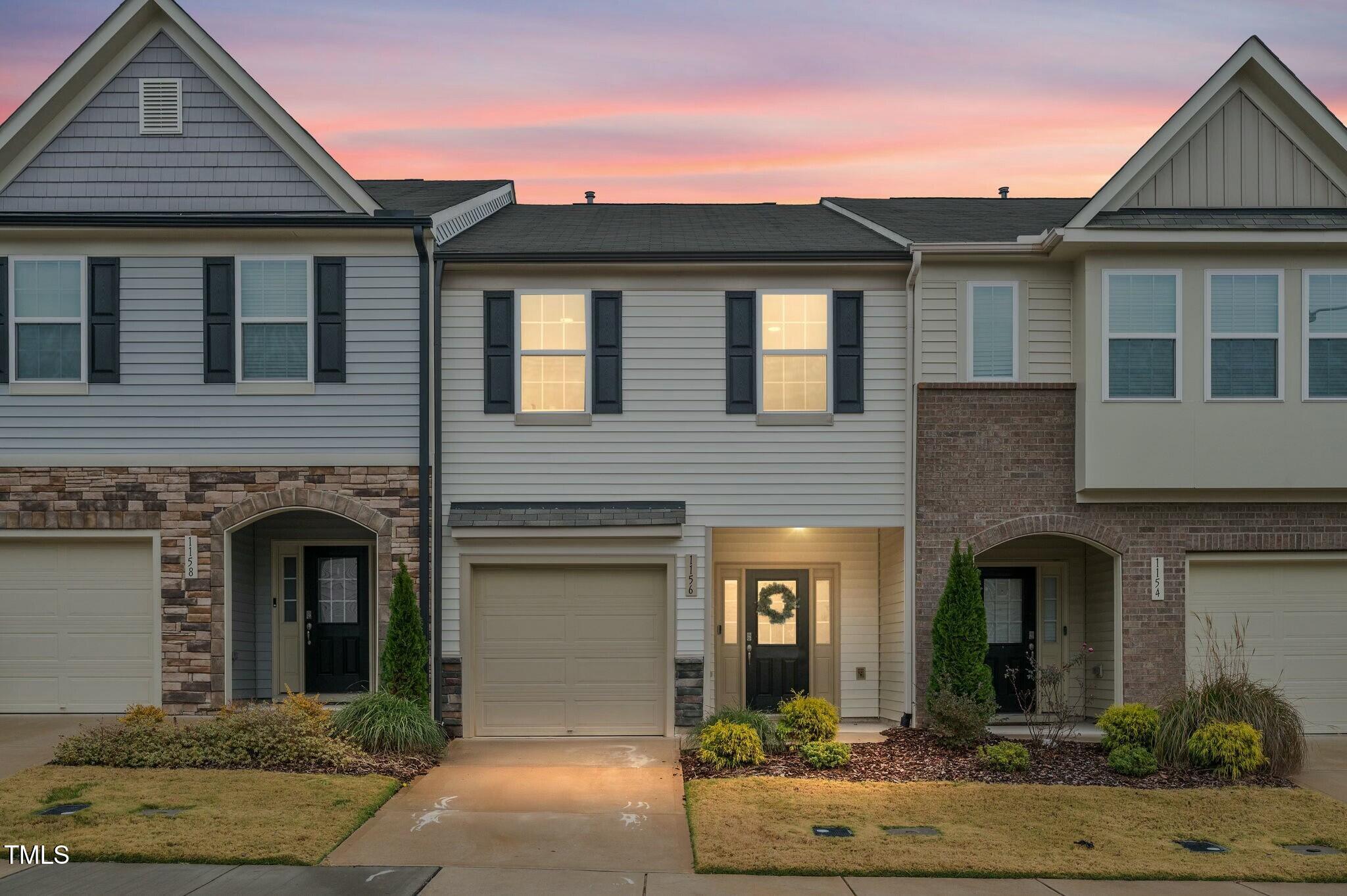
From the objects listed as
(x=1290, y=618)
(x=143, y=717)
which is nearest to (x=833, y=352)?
(x=1290, y=618)

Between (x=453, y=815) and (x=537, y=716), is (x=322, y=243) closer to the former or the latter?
(x=537, y=716)

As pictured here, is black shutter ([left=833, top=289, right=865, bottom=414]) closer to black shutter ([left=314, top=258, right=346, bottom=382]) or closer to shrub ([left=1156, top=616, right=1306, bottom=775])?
shrub ([left=1156, top=616, right=1306, bottom=775])

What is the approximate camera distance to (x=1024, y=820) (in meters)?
11.4

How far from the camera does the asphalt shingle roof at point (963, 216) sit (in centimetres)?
1658

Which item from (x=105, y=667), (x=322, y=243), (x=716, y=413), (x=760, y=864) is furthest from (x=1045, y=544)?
(x=105, y=667)

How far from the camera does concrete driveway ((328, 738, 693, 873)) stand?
10.2 m

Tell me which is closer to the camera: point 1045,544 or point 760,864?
point 760,864

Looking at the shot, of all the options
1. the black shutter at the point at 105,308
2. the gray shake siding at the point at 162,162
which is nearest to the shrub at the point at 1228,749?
the gray shake siding at the point at 162,162

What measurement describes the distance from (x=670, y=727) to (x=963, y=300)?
20.8 ft

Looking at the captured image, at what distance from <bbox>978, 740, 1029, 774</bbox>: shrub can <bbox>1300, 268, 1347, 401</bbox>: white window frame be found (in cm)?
574

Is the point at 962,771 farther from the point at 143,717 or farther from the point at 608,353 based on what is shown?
the point at 143,717

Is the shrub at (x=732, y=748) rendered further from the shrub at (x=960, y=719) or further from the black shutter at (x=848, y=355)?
the black shutter at (x=848, y=355)

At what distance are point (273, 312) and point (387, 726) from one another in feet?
17.2

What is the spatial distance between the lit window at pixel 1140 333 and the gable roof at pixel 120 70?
8945 millimetres
